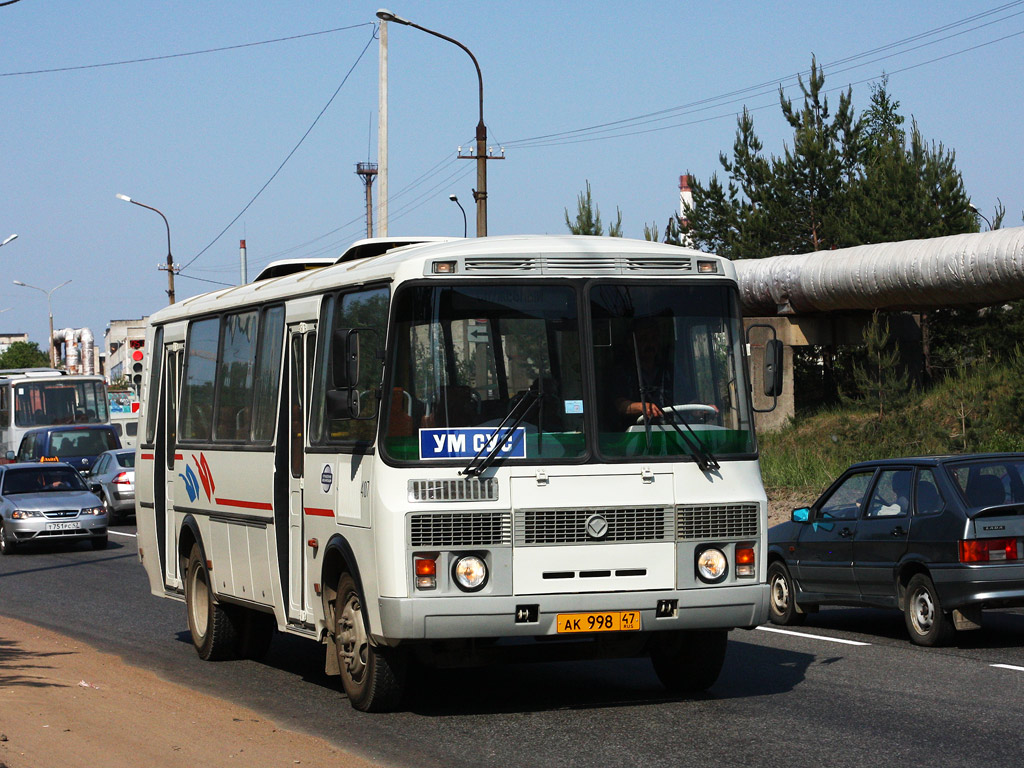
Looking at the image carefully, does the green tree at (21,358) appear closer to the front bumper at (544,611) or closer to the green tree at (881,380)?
the green tree at (881,380)

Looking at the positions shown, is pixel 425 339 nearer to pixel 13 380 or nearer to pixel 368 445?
pixel 368 445

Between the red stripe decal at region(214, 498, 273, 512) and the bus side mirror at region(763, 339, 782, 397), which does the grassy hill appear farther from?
the bus side mirror at region(763, 339, 782, 397)

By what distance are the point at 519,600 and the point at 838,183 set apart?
115 feet

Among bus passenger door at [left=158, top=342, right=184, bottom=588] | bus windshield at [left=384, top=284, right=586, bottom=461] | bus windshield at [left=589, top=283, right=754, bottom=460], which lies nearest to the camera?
bus windshield at [left=384, top=284, right=586, bottom=461]

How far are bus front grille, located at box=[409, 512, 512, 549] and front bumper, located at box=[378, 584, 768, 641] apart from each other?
316mm

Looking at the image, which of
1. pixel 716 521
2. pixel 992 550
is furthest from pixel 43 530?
pixel 716 521

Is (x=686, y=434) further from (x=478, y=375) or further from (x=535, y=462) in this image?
(x=478, y=375)

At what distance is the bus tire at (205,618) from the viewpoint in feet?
40.7

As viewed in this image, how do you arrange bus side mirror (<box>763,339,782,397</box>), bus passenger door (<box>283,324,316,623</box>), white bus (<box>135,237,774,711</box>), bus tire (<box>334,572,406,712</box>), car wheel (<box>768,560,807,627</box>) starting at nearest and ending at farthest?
white bus (<box>135,237,774,711</box>) < bus tire (<box>334,572,406,712</box>) < bus side mirror (<box>763,339,782,397</box>) < bus passenger door (<box>283,324,316,623</box>) < car wheel (<box>768,560,807,627</box>)

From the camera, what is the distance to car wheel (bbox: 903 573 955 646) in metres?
12.3

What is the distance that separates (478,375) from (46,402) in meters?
39.0

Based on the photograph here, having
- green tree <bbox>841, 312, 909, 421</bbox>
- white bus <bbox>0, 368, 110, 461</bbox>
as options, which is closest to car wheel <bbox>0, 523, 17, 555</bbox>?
green tree <bbox>841, 312, 909, 421</bbox>

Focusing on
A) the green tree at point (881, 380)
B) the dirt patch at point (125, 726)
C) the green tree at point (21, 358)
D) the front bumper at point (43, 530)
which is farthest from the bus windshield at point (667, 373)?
the green tree at point (21, 358)

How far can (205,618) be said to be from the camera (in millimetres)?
12672
